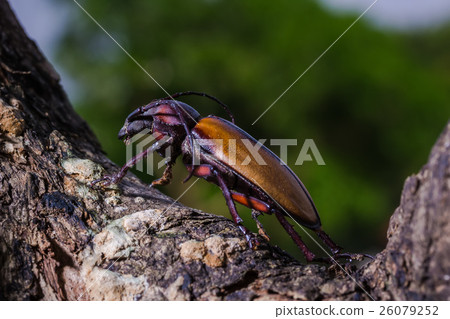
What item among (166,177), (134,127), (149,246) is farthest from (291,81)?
(149,246)

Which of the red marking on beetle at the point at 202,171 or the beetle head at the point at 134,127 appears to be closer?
the red marking on beetle at the point at 202,171

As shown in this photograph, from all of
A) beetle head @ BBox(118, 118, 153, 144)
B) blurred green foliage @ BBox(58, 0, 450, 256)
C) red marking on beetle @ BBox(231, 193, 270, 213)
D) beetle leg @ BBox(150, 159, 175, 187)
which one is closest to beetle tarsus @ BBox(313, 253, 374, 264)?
red marking on beetle @ BBox(231, 193, 270, 213)

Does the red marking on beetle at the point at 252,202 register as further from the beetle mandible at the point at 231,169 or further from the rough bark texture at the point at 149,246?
the rough bark texture at the point at 149,246

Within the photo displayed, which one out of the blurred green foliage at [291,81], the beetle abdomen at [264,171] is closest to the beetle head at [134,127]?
the beetle abdomen at [264,171]

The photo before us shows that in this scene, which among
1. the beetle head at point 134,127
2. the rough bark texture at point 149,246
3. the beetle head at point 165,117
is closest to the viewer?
the rough bark texture at point 149,246

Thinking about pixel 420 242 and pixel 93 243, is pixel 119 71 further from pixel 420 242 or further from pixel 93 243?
pixel 420 242

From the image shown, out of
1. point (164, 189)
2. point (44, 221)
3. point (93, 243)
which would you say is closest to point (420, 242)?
point (93, 243)

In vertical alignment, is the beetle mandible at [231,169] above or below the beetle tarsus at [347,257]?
above
